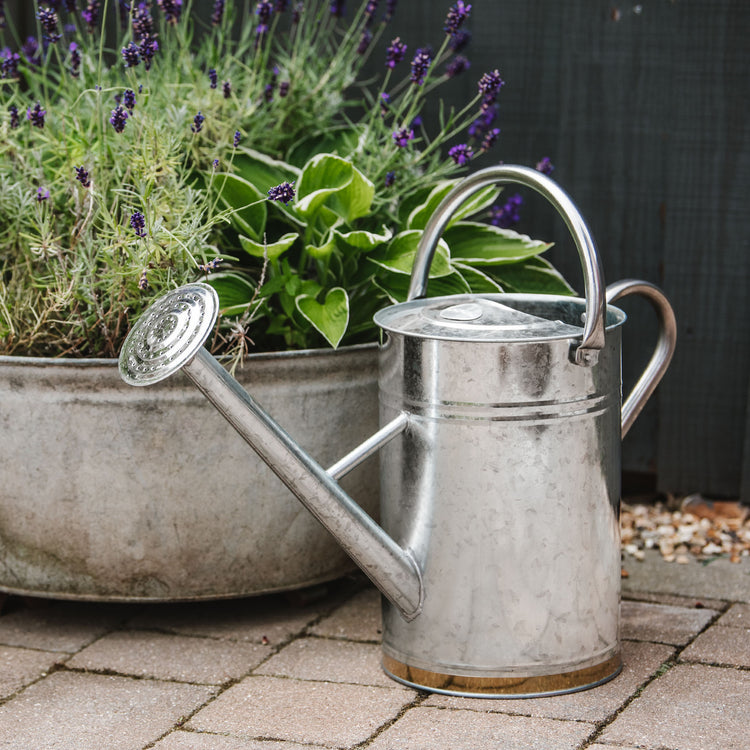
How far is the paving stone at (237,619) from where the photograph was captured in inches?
83.5

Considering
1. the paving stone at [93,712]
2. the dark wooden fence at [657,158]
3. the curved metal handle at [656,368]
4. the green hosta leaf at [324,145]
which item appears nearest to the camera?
the paving stone at [93,712]

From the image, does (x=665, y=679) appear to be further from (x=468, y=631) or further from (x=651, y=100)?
(x=651, y=100)

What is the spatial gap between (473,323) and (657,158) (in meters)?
1.10

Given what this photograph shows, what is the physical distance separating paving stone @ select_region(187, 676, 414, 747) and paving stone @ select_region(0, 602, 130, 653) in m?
0.39

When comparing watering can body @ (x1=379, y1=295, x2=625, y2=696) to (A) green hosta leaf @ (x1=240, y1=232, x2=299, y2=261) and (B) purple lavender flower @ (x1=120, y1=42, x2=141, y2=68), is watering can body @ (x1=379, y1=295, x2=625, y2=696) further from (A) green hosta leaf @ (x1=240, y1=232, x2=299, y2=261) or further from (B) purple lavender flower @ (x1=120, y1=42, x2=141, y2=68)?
(B) purple lavender flower @ (x1=120, y1=42, x2=141, y2=68)

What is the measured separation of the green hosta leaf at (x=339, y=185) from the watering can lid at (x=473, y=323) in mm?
283

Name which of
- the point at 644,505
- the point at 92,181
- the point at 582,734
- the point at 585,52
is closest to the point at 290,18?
the point at 585,52

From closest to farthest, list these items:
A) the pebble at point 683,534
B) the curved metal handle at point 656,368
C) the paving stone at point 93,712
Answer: the paving stone at point 93,712 < the curved metal handle at point 656,368 < the pebble at point 683,534

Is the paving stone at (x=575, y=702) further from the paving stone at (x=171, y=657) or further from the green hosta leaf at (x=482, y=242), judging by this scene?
A: the green hosta leaf at (x=482, y=242)

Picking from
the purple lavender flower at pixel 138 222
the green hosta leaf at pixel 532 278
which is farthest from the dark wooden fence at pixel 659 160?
the purple lavender flower at pixel 138 222

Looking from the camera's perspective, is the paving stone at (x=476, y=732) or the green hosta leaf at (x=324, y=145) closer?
the paving stone at (x=476, y=732)

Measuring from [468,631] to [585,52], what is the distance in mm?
1477

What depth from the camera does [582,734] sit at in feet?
5.51

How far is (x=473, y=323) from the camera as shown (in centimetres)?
176
